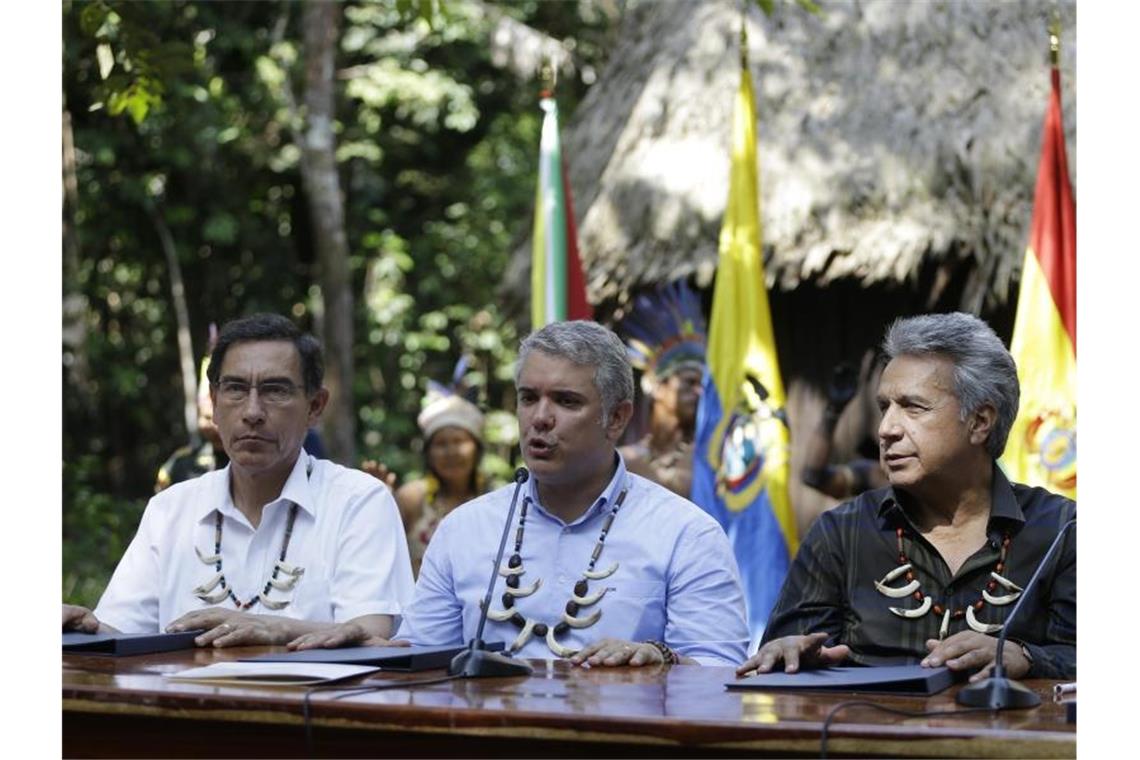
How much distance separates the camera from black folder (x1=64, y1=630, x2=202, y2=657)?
368cm

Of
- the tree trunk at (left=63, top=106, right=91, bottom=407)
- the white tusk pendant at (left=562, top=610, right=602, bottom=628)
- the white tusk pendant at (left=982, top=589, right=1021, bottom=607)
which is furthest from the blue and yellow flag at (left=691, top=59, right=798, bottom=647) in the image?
the tree trunk at (left=63, top=106, right=91, bottom=407)

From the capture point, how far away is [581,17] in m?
16.8

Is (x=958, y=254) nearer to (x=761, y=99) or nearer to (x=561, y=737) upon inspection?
(x=761, y=99)

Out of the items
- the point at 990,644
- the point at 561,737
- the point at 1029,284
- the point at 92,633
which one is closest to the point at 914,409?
the point at 990,644

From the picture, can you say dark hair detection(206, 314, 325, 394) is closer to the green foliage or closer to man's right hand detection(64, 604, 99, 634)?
man's right hand detection(64, 604, 99, 634)

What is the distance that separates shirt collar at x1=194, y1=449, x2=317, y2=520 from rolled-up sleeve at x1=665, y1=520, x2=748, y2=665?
3.28 ft

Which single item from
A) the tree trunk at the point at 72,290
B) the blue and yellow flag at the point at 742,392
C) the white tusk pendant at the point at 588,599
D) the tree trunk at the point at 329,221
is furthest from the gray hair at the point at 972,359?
the tree trunk at the point at 72,290

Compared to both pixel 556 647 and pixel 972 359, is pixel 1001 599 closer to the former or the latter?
pixel 972 359

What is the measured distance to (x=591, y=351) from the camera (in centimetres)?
414

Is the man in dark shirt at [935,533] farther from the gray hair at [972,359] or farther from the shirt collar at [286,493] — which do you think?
the shirt collar at [286,493]

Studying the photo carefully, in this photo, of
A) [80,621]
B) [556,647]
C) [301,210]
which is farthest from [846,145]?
[301,210]

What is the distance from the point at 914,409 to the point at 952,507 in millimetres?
231

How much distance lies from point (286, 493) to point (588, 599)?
91 centimetres

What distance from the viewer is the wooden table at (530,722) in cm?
256
